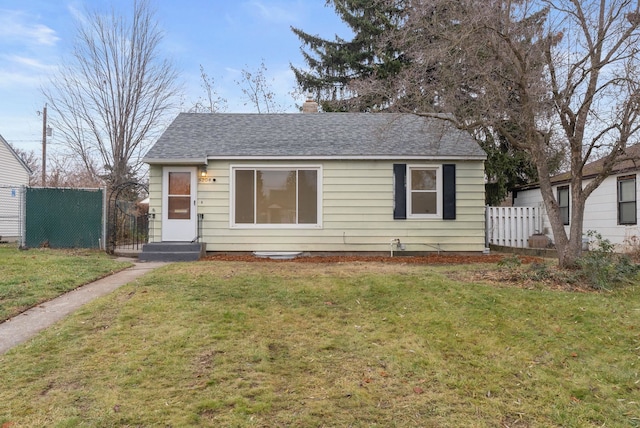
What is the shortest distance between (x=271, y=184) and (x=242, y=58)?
13611 mm

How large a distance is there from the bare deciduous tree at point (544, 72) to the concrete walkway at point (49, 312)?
21.7 feet

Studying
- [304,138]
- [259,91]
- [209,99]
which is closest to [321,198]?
[304,138]

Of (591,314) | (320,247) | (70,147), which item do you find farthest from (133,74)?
(591,314)

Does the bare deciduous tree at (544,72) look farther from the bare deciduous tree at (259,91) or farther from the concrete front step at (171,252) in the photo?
the bare deciduous tree at (259,91)

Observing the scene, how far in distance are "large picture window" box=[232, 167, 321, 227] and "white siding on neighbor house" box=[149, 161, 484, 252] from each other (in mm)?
193

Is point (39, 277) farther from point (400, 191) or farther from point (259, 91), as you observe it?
point (259, 91)

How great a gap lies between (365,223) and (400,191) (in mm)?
1221

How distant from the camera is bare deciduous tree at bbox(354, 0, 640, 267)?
604 cm

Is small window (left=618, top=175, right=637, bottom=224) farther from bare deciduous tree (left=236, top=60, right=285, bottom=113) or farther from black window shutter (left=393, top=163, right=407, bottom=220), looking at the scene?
bare deciduous tree (left=236, top=60, right=285, bottom=113)

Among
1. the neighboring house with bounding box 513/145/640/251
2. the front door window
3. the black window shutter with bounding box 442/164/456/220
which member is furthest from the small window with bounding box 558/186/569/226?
the front door window

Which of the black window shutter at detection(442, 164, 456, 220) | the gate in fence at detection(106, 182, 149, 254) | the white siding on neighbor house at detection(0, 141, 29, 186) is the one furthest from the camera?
the white siding on neighbor house at detection(0, 141, 29, 186)

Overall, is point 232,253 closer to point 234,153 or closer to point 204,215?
point 204,215

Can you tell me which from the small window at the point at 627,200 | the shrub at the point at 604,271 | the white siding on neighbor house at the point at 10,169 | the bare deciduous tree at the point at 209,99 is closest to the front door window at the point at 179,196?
the shrub at the point at 604,271

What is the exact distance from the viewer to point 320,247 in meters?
10.2
